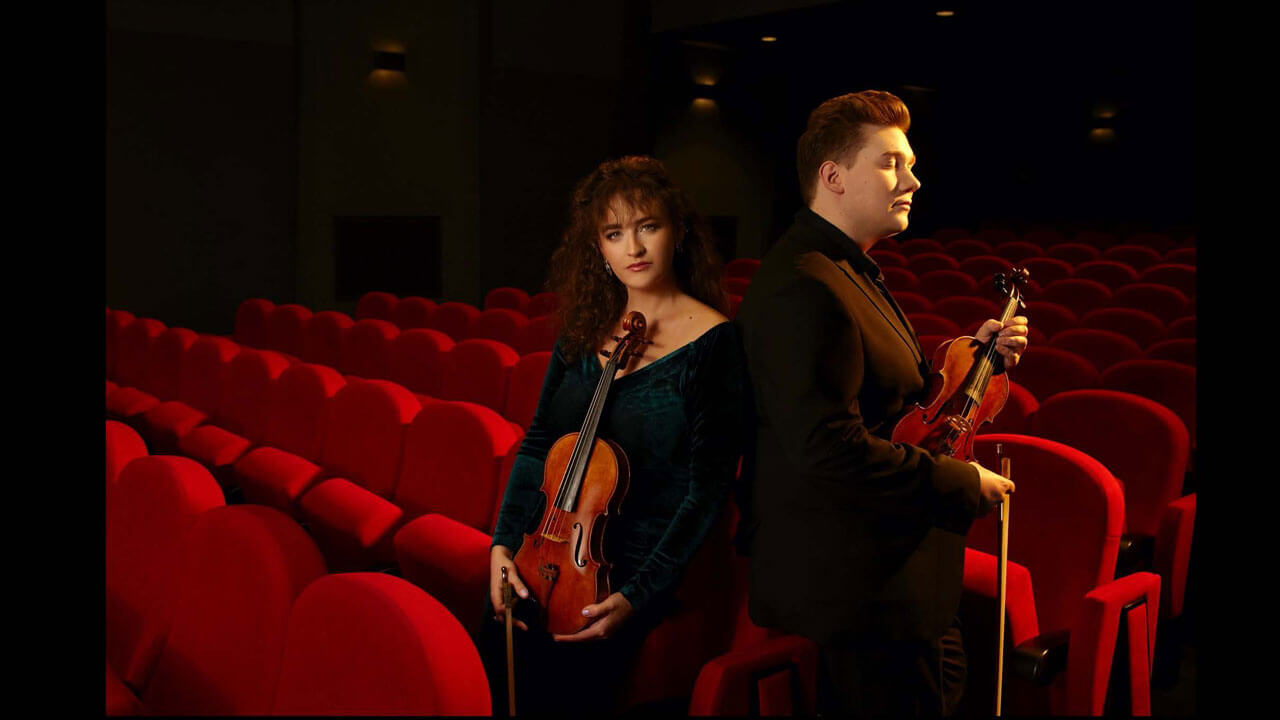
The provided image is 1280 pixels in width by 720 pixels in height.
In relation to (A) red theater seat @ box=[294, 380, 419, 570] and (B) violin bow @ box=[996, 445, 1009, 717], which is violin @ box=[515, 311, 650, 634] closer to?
(B) violin bow @ box=[996, 445, 1009, 717]

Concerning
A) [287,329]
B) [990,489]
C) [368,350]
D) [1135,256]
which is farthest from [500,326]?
[1135,256]

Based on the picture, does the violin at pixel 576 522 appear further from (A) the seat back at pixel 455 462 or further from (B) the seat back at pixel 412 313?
(B) the seat back at pixel 412 313

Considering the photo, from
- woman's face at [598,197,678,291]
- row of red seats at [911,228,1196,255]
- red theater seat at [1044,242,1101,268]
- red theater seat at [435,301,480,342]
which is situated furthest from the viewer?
row of red seats at [911,228,1196,255]

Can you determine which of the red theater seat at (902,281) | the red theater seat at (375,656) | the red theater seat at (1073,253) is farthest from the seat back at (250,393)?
the red theater seat at (1073,253)

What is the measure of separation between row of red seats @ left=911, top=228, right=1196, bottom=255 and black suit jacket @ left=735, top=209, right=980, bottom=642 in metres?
7.42

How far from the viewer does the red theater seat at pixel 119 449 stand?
204 cm

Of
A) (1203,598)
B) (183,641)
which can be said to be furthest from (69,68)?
(1203,598)

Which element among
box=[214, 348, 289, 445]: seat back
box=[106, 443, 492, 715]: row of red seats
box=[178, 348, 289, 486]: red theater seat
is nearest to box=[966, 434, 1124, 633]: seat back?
box=[106, 443, 492, 715]: row of red seats

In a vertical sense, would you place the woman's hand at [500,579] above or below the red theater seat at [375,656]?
below

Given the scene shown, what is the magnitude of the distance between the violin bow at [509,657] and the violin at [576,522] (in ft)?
0.18

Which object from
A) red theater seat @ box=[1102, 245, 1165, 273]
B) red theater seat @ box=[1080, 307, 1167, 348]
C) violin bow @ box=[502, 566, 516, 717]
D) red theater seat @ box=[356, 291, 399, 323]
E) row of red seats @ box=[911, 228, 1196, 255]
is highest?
row of red seats @ box=[911, 228, 1196, 255]

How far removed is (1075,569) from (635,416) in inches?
33.3

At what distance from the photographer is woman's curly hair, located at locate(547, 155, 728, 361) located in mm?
1479

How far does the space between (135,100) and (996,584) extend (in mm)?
6430
